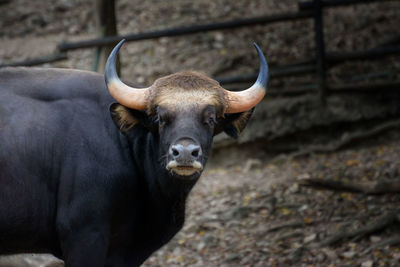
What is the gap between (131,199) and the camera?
160 inches

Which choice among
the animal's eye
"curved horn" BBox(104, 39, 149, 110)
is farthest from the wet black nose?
"curved horn" BBox(104, 39, 149, 110)

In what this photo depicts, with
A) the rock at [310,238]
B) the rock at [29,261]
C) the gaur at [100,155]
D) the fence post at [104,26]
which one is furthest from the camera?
the fence post at [104,26]

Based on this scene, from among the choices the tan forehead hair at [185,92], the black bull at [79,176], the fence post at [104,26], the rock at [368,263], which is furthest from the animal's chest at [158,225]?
the fence post at [104,26]

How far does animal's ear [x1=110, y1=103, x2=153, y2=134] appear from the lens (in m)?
4.04

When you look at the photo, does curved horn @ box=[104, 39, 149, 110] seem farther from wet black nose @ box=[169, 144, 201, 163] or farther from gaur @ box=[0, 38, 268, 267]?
wet black nose @ box=[169, 144, 201, 163]

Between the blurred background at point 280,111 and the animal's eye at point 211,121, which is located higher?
the animal's eye at point 211,121

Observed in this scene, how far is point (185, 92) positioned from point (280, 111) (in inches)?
194

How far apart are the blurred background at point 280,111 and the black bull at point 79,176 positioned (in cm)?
148

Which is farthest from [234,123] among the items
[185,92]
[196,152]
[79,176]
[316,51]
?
[316,51]

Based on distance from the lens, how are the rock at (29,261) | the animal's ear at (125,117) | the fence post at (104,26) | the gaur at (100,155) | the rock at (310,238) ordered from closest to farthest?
the gaur at (100,155) → the animal's ear at (125,117) → the rock at (29,261) → the rock at (310,238) → the fence post at (104,26)

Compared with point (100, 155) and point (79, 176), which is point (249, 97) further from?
point (79, 176)

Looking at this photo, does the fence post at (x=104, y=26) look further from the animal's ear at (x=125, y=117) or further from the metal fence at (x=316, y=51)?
the animal's ear at (x=125, y=117)

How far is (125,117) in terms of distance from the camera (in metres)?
4.08

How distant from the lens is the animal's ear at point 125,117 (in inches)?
159
